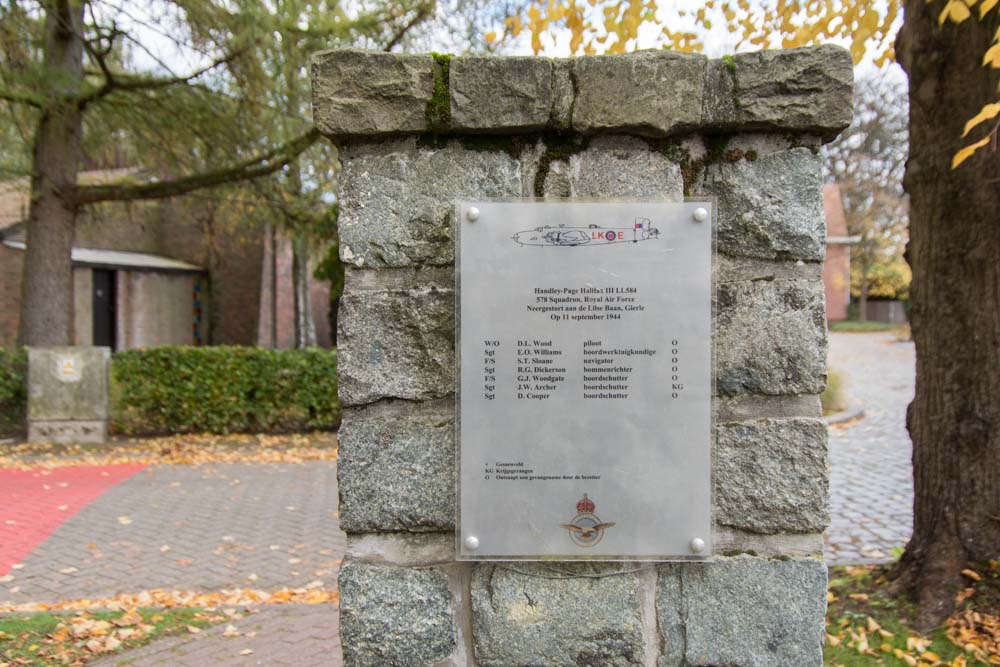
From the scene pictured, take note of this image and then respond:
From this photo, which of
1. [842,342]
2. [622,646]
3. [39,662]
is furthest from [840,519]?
[842,342]

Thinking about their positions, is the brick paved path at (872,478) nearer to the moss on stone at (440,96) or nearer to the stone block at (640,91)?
the stone block at (640,91)

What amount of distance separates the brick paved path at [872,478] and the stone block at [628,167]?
12.6 ft

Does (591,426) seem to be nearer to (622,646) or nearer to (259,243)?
(622,646)

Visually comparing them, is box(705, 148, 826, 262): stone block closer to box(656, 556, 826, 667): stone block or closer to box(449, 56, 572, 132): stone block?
box(449, 56, 572, 132): stone block

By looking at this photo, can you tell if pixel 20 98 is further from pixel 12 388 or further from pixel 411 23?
pixel 411 23

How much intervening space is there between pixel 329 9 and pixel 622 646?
29.1 ft

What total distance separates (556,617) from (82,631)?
315cm

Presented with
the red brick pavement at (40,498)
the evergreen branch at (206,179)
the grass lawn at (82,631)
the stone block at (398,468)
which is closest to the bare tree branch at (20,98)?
the evergreen branch at (206,179)

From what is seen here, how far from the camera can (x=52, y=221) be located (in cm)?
1067

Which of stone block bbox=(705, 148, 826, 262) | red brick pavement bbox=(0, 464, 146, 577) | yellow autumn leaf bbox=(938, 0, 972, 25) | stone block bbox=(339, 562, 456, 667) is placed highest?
yellow autumn leaf bbox=(938, 0, 972, 25)

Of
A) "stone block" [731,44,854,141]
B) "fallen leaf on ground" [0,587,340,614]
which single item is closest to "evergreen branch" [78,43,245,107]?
"fallen leaf on ground" [0,587,340,614]

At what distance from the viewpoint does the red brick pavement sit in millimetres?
5918

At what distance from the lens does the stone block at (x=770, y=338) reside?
2.09m

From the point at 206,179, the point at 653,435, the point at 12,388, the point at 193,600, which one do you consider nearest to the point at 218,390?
the point at 12,388
